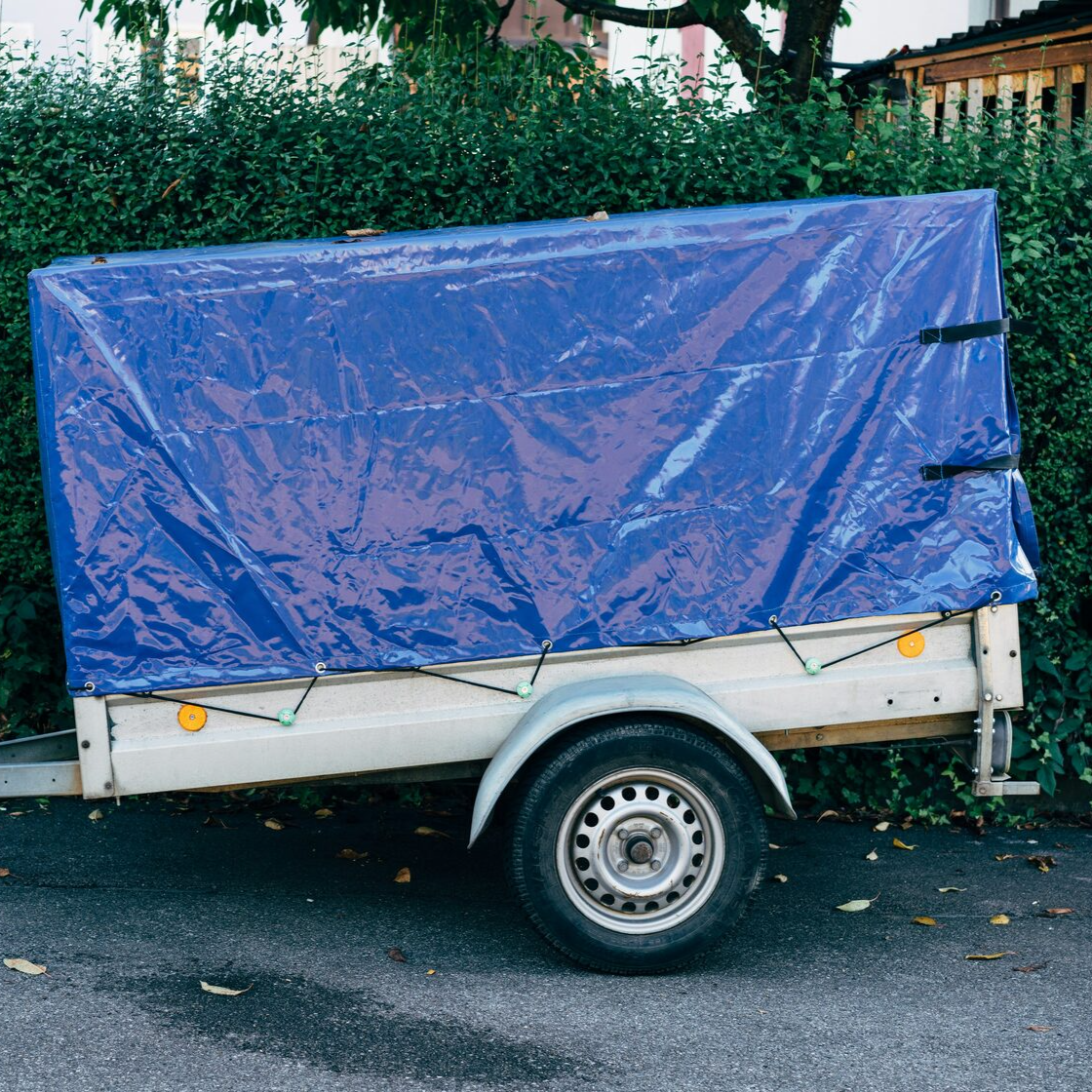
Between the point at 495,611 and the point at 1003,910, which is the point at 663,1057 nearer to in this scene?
the point at 495,611

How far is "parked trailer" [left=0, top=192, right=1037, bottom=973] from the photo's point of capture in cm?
438

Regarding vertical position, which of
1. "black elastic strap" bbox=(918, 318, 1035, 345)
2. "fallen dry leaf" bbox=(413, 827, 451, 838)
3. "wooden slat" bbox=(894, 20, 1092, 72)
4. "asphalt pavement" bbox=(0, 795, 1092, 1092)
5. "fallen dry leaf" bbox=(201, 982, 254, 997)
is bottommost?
"fallen dry leaf" bbox=(413, 827, 451, 838)

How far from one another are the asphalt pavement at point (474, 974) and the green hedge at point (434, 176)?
2.72 feet

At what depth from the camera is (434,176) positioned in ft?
20.1

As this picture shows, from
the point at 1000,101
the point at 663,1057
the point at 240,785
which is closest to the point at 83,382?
the point at 240,785

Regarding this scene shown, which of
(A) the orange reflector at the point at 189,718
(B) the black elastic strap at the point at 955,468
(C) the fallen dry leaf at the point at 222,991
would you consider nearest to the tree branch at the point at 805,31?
(B) the black elastic strap at the point at 955,468

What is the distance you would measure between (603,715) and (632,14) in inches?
219

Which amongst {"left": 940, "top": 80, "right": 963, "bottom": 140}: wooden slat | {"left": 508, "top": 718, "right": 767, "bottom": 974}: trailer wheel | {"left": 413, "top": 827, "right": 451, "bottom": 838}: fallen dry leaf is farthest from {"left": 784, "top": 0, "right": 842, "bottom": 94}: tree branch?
{"left": 508, "top": 718, "right": 767, "bottom": 974}: trailer wheel

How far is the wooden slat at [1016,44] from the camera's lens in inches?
320

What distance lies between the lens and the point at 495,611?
449cm

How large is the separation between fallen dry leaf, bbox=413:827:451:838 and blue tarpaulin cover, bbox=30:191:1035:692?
186 centimetres

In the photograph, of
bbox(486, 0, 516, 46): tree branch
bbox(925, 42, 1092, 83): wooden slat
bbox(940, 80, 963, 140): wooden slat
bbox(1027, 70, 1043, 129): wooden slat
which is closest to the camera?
bbox(1027, 70, 1043, 129): wooden slat

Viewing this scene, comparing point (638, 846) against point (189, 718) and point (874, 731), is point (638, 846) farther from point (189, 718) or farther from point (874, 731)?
point (189, 718)

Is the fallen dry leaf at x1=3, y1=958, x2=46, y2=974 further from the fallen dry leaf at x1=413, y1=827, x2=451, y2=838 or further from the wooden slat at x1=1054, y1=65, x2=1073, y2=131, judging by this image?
the wooden slat at x1=1054, y1=65, x2=1073, y2=131
